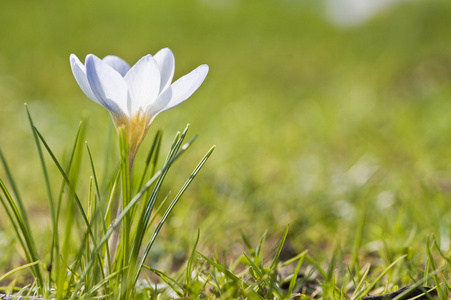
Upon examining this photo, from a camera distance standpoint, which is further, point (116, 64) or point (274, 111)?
point (274, 111)

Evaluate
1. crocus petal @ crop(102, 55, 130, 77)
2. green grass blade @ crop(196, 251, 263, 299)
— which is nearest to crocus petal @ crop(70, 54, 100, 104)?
crocus petal @ crop(102, 55, 130, 77)

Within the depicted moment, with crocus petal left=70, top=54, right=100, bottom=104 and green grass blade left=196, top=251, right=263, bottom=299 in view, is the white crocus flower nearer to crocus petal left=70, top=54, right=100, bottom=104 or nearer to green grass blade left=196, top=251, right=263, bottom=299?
crocus petal left=70, top=54, right=100, bottom=104

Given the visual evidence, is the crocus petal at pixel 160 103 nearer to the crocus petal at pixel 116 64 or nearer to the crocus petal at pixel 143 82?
the crocus petal at pixel 143 82

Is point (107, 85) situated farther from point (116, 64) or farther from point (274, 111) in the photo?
point (274, 111)

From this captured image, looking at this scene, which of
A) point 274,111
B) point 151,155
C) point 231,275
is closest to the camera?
point 151,155

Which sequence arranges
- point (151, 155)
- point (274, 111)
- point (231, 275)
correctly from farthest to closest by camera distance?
point (274, 111) → point (231, 275) → point (151, 155)

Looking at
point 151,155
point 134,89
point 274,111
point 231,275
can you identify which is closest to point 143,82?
point 134,89

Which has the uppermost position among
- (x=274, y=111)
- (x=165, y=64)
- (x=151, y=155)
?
(x=165, y=64)
